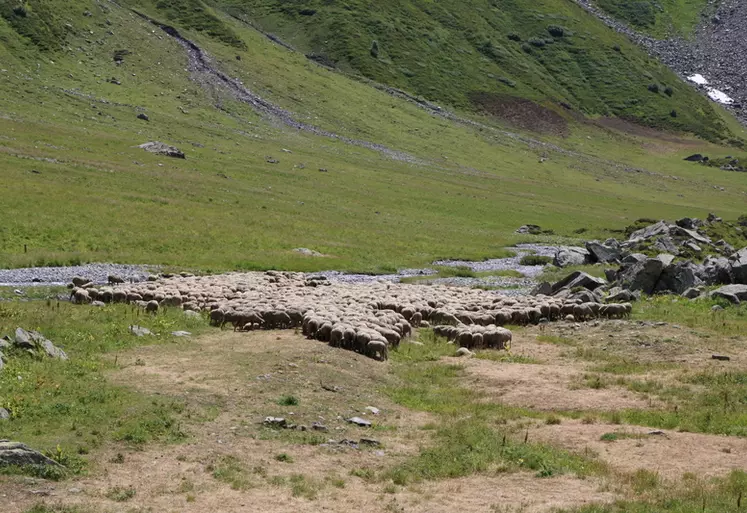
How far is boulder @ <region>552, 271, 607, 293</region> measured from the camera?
165 feet

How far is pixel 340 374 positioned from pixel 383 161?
107 m

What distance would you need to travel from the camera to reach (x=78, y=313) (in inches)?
1457

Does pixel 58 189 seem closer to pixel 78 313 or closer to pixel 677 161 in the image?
pixel 78 313

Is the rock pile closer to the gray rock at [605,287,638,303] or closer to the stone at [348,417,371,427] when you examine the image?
the stone at [348,417,371,427]

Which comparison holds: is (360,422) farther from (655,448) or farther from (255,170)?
(255,170)

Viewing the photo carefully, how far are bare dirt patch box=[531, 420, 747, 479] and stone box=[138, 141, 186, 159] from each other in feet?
276

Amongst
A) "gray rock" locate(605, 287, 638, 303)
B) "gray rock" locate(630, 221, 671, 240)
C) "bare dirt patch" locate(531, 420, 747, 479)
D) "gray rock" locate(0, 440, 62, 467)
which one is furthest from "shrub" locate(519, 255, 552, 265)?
"gray rock" locate(0, 440, 62, 467)

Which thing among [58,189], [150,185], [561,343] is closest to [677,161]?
[150,185]

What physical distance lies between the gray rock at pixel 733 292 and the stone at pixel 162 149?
70860 mm

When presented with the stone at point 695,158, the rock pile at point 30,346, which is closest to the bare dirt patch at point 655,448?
the rock pile at point 30,346

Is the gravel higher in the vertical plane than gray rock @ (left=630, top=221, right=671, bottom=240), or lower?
lower

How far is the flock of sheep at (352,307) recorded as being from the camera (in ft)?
113

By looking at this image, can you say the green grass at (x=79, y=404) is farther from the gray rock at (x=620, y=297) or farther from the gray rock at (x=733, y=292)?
the gray rock at (x=733, y=292)

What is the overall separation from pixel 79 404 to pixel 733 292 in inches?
1413
